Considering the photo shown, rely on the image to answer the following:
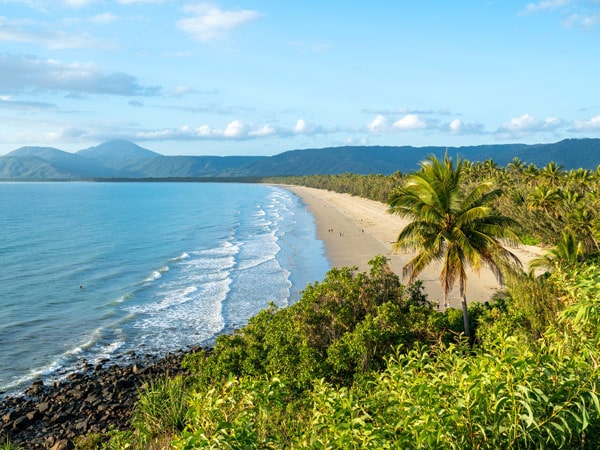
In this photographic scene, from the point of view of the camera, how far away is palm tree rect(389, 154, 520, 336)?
18891 millimetres

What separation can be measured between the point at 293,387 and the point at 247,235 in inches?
2296

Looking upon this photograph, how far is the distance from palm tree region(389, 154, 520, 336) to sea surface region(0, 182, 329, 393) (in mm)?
15049

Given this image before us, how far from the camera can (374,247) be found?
56625 millimetres

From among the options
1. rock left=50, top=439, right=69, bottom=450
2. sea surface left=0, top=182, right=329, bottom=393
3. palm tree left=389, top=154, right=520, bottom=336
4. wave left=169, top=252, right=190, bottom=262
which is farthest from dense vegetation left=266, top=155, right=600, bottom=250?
wave left=169, top=252, right=190, bottom=262

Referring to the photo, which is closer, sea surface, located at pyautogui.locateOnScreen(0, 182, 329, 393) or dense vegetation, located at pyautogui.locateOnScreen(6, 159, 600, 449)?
dense vegetation, located at pyautogui.locateOnScreen(6, 159, 600, 449)

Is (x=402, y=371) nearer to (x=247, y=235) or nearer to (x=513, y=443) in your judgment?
(x=513, y=443)

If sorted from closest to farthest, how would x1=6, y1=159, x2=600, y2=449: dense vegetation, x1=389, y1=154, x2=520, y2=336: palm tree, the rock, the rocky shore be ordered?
x1=6, y1=159, x2=600, y2=449: dense vegetation < the rock < x1=389, y1=154, x2=520, y2=336: palm tree < the rocky shore

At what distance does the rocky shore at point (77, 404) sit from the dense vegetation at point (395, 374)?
1899 mm

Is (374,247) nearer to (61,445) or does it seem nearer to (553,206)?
(553,206)

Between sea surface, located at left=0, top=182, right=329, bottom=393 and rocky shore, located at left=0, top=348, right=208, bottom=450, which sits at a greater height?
sea surface, located at left=0, top=182, right=329, bottom=393

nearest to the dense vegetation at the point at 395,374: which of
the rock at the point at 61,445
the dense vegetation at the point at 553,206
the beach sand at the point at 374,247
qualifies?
the dense vegetation at the point at 553,206

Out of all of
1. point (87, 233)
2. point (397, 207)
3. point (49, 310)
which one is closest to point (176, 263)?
point (49, 310)

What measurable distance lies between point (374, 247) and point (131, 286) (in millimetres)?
26347

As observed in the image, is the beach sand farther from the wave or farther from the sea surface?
the wave
